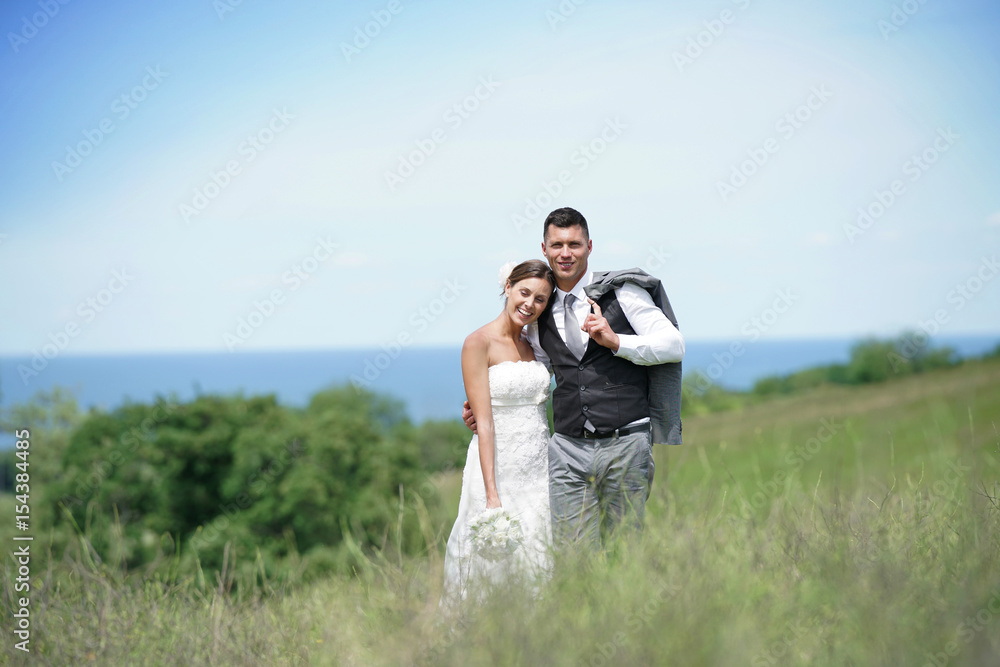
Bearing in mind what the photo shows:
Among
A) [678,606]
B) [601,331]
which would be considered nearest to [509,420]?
[601,331]

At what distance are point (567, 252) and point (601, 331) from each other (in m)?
0.51

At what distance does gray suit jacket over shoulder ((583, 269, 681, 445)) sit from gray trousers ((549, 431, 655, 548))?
12 cm

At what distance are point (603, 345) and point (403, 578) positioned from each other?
151cm

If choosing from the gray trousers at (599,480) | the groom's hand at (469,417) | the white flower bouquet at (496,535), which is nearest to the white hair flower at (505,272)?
the groom's hand at (469,417)

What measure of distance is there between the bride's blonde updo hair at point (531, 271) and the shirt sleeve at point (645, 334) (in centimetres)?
39

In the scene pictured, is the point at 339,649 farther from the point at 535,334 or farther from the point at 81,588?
the point at 81,588

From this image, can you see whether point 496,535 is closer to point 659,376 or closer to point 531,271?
point 659,376

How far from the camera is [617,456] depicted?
3.87 m

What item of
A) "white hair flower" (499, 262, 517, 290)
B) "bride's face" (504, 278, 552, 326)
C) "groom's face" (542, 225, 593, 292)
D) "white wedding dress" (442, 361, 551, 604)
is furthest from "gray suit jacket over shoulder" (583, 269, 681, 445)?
"white wedding dress" (442, 361, 551, 604)

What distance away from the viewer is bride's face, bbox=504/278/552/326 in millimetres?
3941

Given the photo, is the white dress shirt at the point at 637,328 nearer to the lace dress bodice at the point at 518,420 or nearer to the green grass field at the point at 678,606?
the lace dress bodice at the point at 518,420

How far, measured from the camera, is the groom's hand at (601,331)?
3.71 m

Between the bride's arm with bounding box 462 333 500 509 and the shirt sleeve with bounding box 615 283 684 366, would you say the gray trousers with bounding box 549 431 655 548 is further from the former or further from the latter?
the shirt sleeve with bounding box 615 283 684 366

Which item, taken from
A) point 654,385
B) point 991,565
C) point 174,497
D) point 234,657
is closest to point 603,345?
point 654,385
